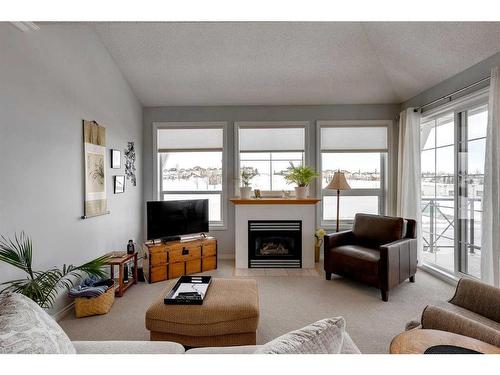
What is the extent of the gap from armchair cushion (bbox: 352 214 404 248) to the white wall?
323cm

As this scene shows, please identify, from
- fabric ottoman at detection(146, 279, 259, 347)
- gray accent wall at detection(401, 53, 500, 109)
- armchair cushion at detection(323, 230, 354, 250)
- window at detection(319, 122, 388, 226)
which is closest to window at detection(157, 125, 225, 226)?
window at detection(319, 122, 388, 226)

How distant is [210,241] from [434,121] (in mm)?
3516

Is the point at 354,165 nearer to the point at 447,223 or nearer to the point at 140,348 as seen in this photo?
the point at 447,223

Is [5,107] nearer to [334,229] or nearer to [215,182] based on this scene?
[215,182]

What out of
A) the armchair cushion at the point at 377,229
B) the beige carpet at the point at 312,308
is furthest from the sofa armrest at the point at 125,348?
the armchair cushion at the point at 377,229

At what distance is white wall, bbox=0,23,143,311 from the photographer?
2.05m

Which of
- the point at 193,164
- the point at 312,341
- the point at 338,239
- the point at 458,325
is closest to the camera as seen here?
the point at 312,341

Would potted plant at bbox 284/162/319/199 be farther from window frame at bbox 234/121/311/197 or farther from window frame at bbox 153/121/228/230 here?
window frame at bbox 153/121/228/230

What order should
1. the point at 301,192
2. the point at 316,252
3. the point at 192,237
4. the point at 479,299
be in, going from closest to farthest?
1. the point at 479,299
2. the point at 192,237
3. the point at 301,192
4. the point at 316,252

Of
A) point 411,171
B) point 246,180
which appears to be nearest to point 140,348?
point 246,180

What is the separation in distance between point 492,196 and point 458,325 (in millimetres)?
1834

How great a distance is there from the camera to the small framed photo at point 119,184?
362 centimetres

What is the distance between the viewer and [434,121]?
3779mm

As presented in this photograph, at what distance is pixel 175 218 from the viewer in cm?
392
